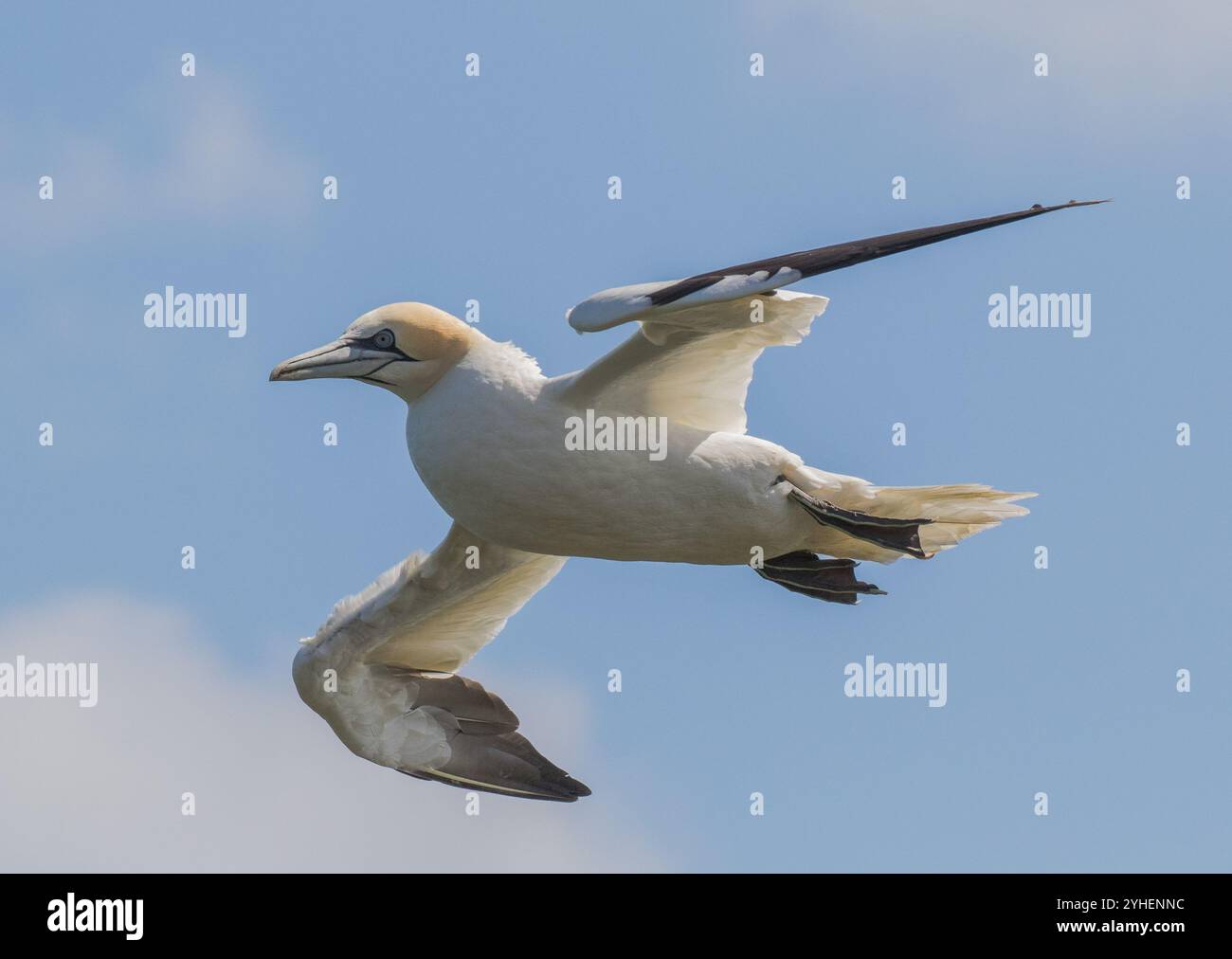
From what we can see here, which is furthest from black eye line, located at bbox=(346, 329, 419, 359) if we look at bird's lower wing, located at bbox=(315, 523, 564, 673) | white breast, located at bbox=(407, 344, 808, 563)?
bird's lower wing, located at bbox=(315, 523, 564, 673)

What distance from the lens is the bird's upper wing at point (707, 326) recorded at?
13961mm

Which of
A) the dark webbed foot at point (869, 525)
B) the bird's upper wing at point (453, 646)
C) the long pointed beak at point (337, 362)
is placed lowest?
the bird's upper wing at point (453, 646)

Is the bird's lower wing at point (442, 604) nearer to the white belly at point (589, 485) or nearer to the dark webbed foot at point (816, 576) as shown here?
the white belly at point (589, 485)

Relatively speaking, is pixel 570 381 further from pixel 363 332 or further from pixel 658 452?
pixel 363 332

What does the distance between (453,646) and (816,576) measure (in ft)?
12.8

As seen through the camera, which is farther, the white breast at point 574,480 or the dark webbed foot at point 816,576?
the dark webbed foot at point 816,576

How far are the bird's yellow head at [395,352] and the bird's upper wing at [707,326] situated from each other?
1101 mm

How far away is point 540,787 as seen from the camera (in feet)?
60.5

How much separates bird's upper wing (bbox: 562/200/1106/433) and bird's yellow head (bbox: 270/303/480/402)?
1.10m

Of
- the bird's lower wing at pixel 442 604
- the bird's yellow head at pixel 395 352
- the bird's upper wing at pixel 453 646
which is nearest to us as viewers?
the bird's yellow head at pixel 395 352

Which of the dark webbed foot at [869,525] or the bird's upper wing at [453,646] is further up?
the dark webbed foot at [869,525]

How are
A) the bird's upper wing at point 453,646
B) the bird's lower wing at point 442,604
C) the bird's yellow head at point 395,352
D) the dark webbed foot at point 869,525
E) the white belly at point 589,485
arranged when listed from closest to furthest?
the white belly at point 589,485
the dark webbed foot at point 869,525
the bird's yellow head at point 395,352
the bird's lower wing at point 442,604
the bird's upper wing at point 453,646

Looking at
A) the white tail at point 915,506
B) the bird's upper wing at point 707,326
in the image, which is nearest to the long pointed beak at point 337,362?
the bird's upper wing at point 707,326

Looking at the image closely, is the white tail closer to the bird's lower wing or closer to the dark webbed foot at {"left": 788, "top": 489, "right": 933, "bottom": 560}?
the dark webbed foot at {"left": 788, "top": 489, "right": 933, "bottom": 560}
